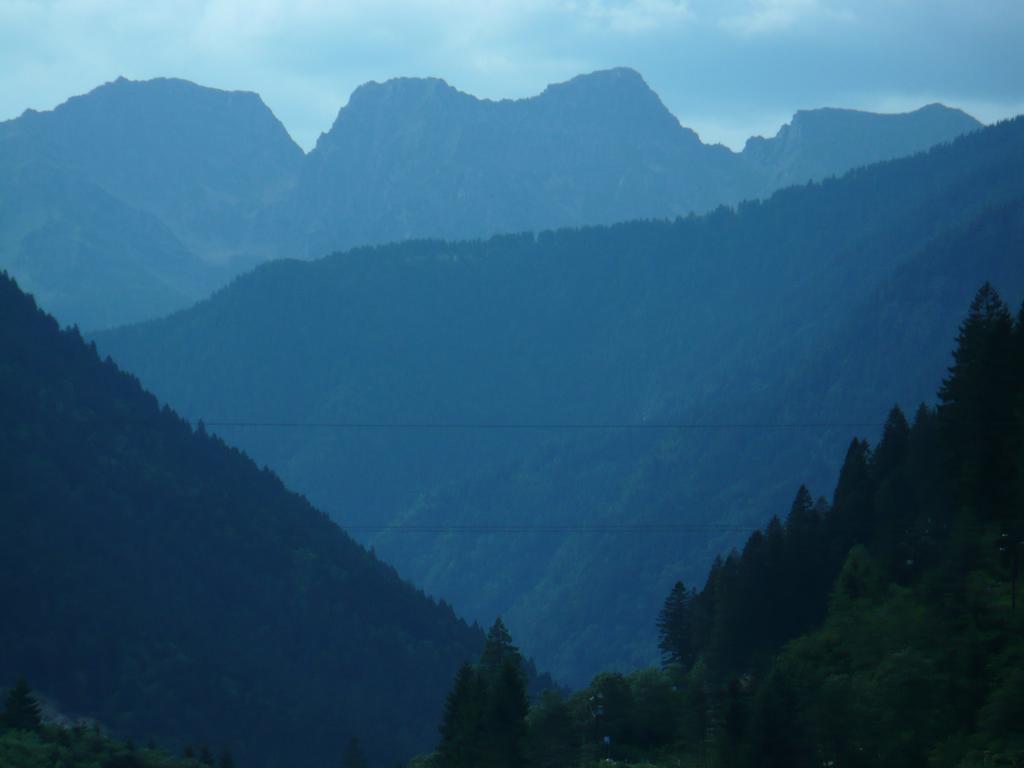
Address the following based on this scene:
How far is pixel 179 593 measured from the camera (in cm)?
14412

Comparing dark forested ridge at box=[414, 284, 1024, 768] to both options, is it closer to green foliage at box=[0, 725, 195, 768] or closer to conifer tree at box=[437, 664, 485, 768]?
conifer tree at box=[437, 664, 485, 768]

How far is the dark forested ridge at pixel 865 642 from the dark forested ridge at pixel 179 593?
56.4 meters

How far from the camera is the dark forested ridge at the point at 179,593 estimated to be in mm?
126312

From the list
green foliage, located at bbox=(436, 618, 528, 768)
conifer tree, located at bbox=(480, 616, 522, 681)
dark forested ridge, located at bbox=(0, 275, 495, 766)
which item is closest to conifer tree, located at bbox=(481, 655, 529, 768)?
green foliage, located at bbox=(436, 618, 528, 768)

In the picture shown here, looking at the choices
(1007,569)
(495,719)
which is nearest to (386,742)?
(495,719)

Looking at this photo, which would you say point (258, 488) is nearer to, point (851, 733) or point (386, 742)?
point (386, 742)

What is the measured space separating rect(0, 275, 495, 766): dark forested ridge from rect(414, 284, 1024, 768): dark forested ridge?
56.4m

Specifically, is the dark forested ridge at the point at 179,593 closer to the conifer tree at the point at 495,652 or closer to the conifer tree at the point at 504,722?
the conifer tree at the point at 495,652

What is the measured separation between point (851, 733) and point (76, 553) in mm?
97405

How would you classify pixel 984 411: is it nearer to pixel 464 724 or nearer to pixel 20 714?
pixel 464 724

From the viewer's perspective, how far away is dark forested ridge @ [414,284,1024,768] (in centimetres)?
5206

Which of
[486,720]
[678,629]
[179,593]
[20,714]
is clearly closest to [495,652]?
[486,720]

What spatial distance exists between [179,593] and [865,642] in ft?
310

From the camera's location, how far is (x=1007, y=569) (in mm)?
59031
